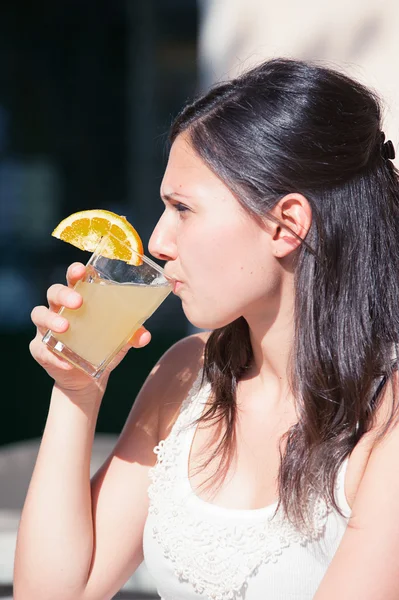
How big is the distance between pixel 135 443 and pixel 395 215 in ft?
2.57

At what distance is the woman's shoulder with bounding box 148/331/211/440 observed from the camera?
2.06 metres

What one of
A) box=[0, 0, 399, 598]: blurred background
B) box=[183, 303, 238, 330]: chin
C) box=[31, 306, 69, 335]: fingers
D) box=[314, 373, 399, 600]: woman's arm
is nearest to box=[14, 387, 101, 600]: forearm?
box=[31, 306, 69, 335]: fingers

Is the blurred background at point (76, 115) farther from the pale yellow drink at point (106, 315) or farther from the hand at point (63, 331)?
the pale yellow drink at point (106, 315)

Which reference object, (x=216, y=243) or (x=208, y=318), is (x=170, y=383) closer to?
(x=208, y=318)

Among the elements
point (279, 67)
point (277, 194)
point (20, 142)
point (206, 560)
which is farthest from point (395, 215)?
point (20, 142)

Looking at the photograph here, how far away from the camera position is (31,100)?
7.89 metres

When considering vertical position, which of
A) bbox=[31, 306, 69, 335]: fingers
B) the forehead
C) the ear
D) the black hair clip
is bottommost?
bbox=[31, 306, 69, 335]: fingers

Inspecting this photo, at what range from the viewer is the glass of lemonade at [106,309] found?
5.77ft

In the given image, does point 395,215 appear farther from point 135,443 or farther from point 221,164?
point 135,443

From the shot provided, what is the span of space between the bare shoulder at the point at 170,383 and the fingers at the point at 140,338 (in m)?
0.26

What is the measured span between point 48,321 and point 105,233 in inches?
8.5

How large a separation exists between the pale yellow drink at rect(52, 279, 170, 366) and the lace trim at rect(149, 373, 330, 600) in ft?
1.09

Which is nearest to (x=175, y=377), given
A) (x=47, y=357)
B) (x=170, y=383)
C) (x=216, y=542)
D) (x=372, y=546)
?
(x=170, y=383)

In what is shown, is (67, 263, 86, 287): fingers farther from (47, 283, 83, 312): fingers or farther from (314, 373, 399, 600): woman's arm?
(314, 373, 399, 600): woman's arm
